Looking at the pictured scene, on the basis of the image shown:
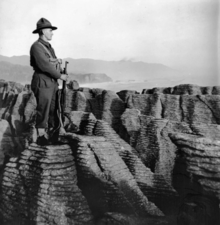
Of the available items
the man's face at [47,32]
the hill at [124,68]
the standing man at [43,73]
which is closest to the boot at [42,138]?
the standing man at [43,73]

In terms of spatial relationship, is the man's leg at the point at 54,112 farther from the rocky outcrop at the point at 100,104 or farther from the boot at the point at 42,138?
the rocky outcrop at the point at 100,104

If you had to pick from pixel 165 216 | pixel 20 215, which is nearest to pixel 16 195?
pixel 20 215

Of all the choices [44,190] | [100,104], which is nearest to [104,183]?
[44,190]

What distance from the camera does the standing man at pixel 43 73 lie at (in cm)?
350

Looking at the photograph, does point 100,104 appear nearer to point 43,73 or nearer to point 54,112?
point 54,112

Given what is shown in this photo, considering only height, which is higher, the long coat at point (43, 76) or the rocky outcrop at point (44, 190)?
the long coat at point (43, 76)

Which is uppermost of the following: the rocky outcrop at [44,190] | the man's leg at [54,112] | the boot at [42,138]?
the man's leg at [54,112]

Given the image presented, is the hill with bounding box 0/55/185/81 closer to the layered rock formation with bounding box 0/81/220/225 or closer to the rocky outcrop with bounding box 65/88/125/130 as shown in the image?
the rocky outcrop with bounding box 65/88/125/130

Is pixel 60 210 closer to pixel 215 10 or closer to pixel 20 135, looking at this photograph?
pixel 20 135

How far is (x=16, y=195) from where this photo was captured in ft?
10.5

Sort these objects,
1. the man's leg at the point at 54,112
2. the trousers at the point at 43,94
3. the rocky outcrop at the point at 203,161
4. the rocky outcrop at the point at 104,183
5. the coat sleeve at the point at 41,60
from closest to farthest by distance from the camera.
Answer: the rocky outcrop at the point at 203,161, the rocky outcrop at the point at 104,183, the coat sleeve at the point at 41,60, the trousers at the point at 43,94, the man's leg at the point at 54,112

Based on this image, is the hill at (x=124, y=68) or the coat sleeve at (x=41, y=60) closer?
the coat sleeve at (x=41, y=60)

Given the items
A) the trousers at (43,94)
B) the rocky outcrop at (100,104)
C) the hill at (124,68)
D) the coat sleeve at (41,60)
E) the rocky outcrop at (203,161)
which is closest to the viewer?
the rocky outcrop at (203,161)

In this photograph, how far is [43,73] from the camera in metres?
3.63
